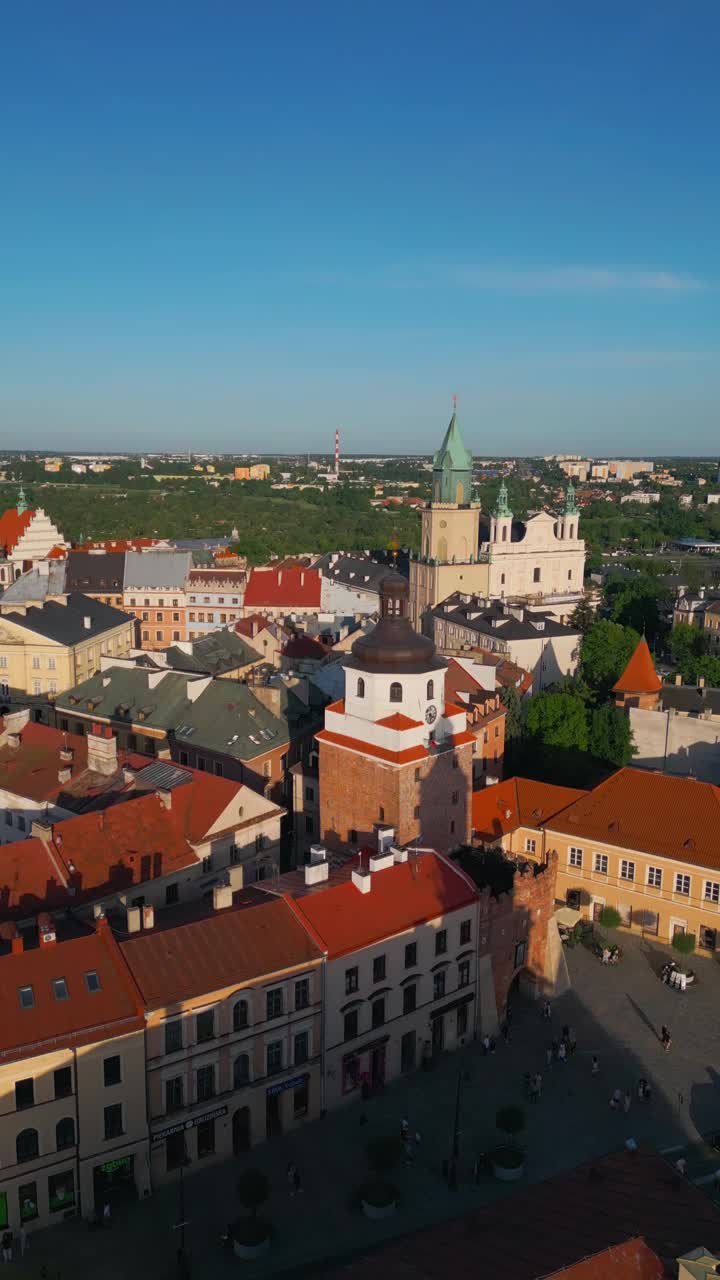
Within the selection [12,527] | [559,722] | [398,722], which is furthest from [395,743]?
[12,527]

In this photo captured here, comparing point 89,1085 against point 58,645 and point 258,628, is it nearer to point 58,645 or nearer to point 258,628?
point 58,645

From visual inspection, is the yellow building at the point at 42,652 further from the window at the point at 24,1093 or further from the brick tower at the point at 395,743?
the window at the point at 24,1093

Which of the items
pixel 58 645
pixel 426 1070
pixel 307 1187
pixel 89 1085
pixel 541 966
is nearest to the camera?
pixel 89 1085

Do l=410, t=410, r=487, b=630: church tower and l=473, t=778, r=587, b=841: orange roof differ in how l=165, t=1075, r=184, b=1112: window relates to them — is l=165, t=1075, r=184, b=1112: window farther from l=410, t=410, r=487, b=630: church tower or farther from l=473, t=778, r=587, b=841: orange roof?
l=410, t=410, r=487, b=630: church tower

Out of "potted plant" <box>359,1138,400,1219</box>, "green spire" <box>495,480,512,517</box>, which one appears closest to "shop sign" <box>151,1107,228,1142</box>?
"potted plant" <box>359,1138,400,1219</box>

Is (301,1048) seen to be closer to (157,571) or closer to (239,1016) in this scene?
(239,1016)

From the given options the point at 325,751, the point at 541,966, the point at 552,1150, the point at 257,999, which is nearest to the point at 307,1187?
the point at 257,999

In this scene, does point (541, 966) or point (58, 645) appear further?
point (58, 645)
